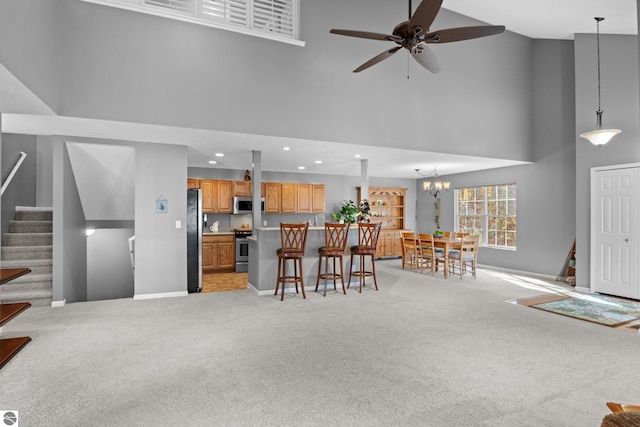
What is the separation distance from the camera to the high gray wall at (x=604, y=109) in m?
5.35

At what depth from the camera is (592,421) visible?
85.7 inches

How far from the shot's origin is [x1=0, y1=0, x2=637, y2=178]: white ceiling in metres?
3.98

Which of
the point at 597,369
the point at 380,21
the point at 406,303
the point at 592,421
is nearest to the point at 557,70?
the point at 380,21

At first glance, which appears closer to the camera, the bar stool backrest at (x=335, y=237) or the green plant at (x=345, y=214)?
the bar stool backrest at (x=335, y=237)

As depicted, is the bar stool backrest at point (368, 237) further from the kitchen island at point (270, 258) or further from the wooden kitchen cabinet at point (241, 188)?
the wooden kitchen cabinet at point (241, 188)

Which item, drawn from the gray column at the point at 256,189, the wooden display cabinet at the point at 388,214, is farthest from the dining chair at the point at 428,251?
the gray column at the point at 256,189

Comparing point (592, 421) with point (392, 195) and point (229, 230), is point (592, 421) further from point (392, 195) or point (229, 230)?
point (392, 195)

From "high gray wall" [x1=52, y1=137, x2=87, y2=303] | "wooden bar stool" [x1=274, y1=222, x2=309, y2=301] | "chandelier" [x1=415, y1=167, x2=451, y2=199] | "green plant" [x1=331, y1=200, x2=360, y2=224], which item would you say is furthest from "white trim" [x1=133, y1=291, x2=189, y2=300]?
"chandelier" [x1=415, y1=167, x2=451, y2=199]

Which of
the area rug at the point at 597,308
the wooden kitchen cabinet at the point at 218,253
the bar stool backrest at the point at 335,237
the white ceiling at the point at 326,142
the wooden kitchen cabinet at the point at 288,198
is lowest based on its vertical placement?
the area rug at the point at 597,308

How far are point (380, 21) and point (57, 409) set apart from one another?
6325 mm

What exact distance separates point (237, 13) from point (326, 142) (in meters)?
2.11

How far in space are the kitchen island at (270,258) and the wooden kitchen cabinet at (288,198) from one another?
2798 mm

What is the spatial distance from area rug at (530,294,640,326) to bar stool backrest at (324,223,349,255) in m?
2.85

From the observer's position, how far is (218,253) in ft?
25.3
